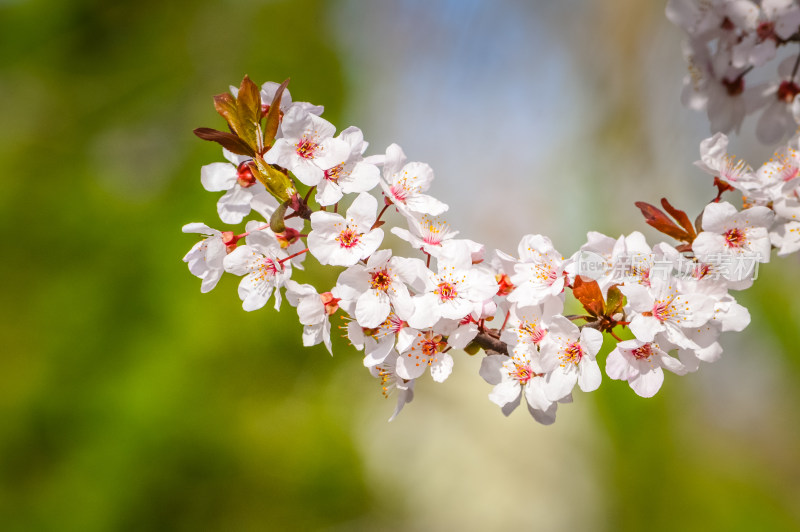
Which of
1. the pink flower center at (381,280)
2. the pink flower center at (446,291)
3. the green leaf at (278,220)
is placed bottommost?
the pink flower center at (446,291)

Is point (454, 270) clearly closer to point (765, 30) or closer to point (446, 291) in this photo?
point (446, 291)

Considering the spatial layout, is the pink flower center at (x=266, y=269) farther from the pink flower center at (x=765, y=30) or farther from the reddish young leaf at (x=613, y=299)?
the pink flower center at (x=765, y=30)

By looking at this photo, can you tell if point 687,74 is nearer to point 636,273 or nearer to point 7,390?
point 636,273

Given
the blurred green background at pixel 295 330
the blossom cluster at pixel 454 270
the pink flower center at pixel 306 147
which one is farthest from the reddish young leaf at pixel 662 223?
the blurred green background at pixel 295 330

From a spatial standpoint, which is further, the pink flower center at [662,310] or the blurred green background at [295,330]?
the blurred green background at [295,330]

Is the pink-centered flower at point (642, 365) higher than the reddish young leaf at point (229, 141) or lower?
lower

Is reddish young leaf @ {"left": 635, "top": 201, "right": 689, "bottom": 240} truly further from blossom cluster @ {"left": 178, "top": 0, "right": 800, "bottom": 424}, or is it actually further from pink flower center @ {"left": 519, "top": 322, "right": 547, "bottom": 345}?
pink flower center @ {"left": 519, "top": 322, "right": 547, "bottom": 345}

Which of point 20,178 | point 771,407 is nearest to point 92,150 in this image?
point 20,178

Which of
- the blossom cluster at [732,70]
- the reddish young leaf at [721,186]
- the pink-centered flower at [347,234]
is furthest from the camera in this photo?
the blossom cluster at [732,70]

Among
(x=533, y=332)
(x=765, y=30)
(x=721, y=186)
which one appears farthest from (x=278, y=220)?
(x=765, y=30)
